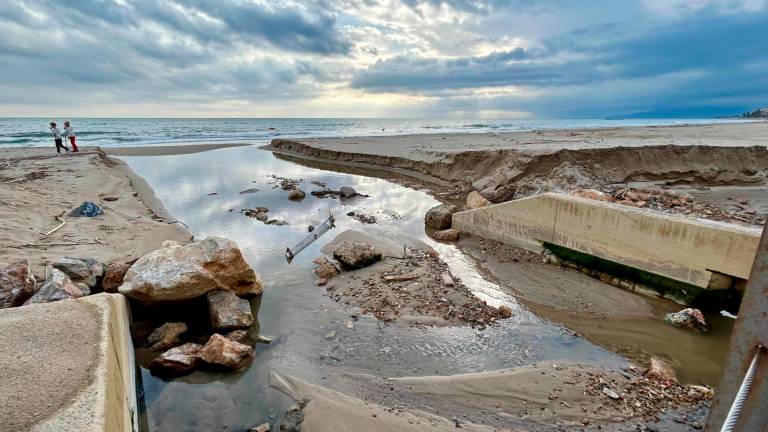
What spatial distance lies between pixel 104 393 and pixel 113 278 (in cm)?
422

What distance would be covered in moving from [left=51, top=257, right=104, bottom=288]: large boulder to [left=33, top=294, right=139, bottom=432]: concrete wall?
2513 millimetres

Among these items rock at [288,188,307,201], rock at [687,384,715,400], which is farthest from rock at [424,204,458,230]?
rock at [687,384,715,400]

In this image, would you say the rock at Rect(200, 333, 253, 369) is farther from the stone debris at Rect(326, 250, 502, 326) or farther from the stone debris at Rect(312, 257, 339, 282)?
the stone debris at Rect(312, 257, 339, 282)

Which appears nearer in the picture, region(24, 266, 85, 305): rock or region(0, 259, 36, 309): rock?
region(0, 259, 36, 309): rock

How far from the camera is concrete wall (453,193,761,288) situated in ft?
18.7

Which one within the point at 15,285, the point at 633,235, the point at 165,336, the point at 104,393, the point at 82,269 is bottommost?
the point at 165,336

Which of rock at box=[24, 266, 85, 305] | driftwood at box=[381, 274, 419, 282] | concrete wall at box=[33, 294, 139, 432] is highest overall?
concrete wall at box=[33, 294, 139, 432]

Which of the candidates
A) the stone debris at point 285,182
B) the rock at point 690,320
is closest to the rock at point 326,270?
the rock at point 690,320

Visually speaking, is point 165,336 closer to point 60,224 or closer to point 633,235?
point 60,224

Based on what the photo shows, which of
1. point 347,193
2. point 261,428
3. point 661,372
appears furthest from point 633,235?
point 347,193

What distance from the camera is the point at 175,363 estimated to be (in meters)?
4.66

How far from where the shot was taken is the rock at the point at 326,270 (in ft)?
24.9

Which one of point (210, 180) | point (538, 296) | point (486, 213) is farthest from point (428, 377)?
point (210, 180)

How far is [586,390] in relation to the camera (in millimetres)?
4242
